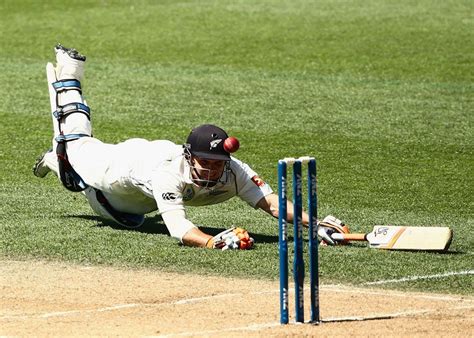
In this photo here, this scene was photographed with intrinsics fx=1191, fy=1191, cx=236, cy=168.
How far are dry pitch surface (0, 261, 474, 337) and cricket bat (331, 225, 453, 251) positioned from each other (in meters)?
1.44

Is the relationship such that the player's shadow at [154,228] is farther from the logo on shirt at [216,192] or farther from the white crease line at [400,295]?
the white crease line at [400,295]

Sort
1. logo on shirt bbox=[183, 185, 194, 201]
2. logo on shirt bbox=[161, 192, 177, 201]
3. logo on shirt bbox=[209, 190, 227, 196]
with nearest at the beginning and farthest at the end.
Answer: logo on shirt bbox=[161, 192, 177, 201], logo on shirt bbox=[183, 185, 194, 201], logo on shirt bbox=[209, 190, 227, 196]

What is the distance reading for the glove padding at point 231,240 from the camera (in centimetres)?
973

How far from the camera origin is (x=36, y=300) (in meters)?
8.20

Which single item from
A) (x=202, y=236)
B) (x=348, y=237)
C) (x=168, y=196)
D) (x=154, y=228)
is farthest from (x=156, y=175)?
(x=348, y=237)

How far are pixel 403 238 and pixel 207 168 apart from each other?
1742 millimetres

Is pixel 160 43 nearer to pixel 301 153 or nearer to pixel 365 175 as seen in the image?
pixel 301 153

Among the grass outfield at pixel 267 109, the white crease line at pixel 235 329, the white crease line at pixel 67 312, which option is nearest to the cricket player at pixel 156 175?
the grass outfield at pixel 267 109

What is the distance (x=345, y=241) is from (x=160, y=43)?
12.9m

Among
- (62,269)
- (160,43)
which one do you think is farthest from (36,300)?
(160,43)

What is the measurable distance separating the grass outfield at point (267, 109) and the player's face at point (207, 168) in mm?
644

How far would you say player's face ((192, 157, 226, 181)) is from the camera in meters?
9.92

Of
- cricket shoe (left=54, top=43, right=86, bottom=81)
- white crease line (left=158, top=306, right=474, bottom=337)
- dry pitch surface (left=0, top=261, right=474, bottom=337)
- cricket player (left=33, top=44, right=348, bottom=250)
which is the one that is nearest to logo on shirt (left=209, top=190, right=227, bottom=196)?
cricket player (left=33, top=44, right=348, bottom=250)

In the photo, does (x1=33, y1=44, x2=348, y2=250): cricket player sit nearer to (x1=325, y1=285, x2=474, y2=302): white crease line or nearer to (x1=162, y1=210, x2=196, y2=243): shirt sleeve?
(x1=162, y1=210, x2=196, y2=243): shirt sleeve
